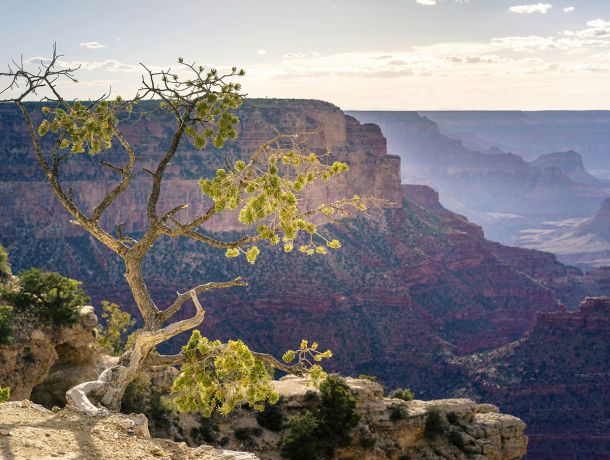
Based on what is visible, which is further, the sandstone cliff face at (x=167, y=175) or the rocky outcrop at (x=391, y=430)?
the sandstone cliff face at (x=167, y=175)

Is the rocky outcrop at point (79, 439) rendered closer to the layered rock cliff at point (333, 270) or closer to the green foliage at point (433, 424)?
the green foliage at point (433, 424)

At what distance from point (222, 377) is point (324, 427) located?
18.9 meters

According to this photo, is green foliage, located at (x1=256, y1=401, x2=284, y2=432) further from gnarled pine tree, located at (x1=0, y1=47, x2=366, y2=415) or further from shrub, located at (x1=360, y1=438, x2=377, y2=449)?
gnarled pine tree, located at (x1=0, y1=47, x2=366, y2=415)

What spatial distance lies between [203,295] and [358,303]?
18.7 metres

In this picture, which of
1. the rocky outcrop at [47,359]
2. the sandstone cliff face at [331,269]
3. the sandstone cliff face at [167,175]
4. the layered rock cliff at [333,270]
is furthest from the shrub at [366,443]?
the sandstone cliff face at [167,175]

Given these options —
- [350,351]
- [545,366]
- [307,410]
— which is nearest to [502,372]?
[545,366]

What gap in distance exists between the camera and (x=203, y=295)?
85.1m

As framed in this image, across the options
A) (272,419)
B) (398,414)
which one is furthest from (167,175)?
(398,414)

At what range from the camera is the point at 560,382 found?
7719 centimetres

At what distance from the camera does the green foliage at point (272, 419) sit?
35719 millimetres

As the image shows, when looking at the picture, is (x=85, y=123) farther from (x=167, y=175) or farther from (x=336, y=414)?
(x=167, y=175)

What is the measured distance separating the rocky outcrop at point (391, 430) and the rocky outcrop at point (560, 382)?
36246 millimetres

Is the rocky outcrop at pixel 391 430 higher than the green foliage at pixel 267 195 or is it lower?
lower

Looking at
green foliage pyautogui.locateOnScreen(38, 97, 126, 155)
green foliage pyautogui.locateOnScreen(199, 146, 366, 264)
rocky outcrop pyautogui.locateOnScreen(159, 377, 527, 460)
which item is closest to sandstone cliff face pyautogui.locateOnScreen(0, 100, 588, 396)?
A: rocky outcrop pyautogui.locateOnScreen(159, 377, 527, 460)
